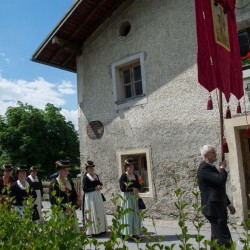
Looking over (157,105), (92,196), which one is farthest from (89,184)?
(157,105)

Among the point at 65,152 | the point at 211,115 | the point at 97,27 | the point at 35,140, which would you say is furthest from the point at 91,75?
the point at 65,152

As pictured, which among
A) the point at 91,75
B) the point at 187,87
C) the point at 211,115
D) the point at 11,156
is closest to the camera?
the point at 211,115

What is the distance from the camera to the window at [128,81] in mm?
8625

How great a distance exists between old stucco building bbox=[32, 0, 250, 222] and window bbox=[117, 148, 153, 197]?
25mm

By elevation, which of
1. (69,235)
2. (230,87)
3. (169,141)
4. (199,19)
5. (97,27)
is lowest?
(69,235)

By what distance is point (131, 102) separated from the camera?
8664mm

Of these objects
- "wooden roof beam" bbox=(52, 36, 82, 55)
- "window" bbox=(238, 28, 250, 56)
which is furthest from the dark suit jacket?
"wooden roof beam" bbox=(52, 36, 82, 55)

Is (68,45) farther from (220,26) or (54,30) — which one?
(220,26)

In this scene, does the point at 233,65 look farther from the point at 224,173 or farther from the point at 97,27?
the point at 97,27

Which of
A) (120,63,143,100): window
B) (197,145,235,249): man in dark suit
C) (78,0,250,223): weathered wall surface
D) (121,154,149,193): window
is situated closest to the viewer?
(197,145,235,249): man in dark suit

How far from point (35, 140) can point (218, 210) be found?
22.2m

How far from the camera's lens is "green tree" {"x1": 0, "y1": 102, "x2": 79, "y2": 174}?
24.5 meters

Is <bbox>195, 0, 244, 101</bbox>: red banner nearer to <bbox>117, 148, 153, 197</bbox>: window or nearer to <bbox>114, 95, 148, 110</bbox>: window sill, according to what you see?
<bbox>114, 95, 148, 110</bbox>: window sill

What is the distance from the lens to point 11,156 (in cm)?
2433
